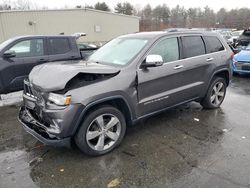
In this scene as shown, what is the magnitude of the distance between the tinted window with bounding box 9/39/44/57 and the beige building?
18011 mm

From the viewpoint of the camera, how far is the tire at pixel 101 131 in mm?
3006

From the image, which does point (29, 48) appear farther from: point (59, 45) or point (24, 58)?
point (59, 45)

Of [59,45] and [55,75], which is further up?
[59,45]

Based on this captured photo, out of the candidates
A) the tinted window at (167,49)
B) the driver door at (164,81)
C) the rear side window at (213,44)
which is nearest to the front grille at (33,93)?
the driver door at (164,81)

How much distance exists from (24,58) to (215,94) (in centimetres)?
500

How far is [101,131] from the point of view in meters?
3.20

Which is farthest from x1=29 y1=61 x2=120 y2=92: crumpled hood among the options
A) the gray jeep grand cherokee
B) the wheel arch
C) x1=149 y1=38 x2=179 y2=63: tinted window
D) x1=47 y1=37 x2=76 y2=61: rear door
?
x1=47 y1=37 x2=76 y2=61: rear door

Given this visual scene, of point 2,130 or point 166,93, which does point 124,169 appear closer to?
point 166,93

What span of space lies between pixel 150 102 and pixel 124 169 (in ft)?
3.93

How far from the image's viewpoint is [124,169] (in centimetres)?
298

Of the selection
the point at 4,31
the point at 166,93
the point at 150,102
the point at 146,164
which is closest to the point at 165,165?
the point at 146,164

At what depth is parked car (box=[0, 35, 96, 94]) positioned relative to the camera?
5.53 meters

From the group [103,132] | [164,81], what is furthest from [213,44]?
[103,132]

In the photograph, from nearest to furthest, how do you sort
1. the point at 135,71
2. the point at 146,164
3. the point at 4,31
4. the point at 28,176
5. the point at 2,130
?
the point at 28,176 → the point at 146,164 → the point at 135,71 → the point at 2,130 → the point at 4,31
